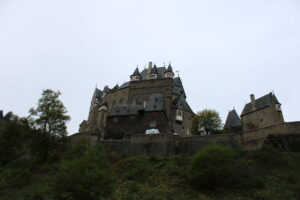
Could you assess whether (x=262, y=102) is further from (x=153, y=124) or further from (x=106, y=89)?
(x=106, y=89)

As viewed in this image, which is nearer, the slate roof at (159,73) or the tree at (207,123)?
the tree at (207,123)

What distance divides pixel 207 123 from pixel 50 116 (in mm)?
22500

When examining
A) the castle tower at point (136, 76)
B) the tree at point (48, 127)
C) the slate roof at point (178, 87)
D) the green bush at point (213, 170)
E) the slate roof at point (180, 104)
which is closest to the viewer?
the green bush at point (213, 170)

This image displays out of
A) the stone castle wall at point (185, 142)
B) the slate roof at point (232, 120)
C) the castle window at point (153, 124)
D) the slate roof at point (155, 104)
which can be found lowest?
the stone castle wall at point (185, 142)

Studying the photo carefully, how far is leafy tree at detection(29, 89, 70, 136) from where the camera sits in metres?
30.2

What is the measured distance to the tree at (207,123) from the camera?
41125 mm

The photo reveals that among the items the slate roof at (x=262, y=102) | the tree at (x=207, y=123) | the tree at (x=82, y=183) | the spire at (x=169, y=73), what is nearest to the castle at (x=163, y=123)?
the slate roof at (x=262, y=102)

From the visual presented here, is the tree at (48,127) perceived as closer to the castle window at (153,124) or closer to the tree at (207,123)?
the castle window at (153,124)

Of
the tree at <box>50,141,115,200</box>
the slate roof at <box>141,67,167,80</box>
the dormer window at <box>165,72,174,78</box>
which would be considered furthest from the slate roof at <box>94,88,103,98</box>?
the tree at <box>50,141,115,200</box>

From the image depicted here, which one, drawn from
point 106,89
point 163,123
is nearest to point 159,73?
point 106,89

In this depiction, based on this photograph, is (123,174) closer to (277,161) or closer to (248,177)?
(248,177)

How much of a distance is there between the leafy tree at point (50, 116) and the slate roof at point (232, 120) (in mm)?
24184

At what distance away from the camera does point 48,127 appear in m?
30.4

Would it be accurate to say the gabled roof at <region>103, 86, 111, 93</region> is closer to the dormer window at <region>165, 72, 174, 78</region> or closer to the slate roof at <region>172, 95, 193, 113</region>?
the dormer window at <region>165, 72, 174, 78</region>
